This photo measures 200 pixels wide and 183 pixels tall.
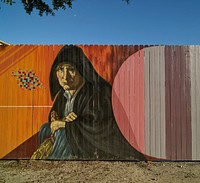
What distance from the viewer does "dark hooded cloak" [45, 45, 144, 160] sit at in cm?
463

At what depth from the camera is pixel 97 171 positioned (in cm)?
414

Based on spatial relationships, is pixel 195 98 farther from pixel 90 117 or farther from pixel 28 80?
pixel 28 80

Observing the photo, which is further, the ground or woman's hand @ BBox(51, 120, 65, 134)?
woman's hand @ BBox(51, 120, 65, 134)

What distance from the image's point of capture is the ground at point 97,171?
3787mm

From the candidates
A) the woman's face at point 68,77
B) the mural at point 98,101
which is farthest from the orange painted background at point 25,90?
the woman's face at point 68,77

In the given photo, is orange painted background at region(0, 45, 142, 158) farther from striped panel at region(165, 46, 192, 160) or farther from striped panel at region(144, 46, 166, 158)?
striped panel at region(165, 46, 192, 160)

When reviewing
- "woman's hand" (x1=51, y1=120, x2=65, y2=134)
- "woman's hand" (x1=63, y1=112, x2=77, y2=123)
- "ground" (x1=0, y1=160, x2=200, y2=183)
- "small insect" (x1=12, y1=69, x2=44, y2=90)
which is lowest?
"ground" (x1=0, y1=160, x2=200, y2=183)

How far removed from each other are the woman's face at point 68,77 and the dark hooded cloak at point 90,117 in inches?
3.4

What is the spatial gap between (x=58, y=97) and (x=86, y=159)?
5.35 feet

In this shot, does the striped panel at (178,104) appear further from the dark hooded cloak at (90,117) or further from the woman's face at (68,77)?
the woman's face at (68,77)

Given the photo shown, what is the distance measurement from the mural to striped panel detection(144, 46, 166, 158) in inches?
0.9

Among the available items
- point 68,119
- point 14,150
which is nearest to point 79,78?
point 68,119

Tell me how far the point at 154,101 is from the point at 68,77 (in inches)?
84.2

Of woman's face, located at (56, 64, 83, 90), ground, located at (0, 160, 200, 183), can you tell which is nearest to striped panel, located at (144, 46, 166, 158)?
ground, located at (0, 160, 200, 183)
